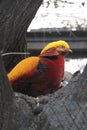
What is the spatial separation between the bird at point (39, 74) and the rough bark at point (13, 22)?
0.26 m

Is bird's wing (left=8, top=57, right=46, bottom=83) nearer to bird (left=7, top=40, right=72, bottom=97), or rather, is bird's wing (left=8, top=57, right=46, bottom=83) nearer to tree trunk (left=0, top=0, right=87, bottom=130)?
bird (left=7, top=40, right=72, bottom=97)

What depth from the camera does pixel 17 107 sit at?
173cm

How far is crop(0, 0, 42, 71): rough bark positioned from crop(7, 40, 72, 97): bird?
26 centimetres

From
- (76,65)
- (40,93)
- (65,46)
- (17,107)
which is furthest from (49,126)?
(76,65)

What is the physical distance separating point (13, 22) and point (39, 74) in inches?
17.5

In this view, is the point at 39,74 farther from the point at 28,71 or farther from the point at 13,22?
the point at 13,22

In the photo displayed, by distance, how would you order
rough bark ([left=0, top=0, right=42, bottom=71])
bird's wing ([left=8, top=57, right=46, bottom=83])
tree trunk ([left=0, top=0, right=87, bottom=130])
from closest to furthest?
tree trunk ([left=0, top=0, right=87, bottom=130])
bird's wing ([left=8, top=57, right=46, bottom=83])
rough bark ([left=0, top=0, right=42, bottom=71])

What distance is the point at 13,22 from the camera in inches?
97.0

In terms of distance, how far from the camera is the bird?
2102 millimetres

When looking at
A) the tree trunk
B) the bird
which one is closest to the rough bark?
the bird

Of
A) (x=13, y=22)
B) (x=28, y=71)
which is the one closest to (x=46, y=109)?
(x=28, y=71)

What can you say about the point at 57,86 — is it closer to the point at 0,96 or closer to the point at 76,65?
the point at 0,96

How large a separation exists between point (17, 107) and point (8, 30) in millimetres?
812

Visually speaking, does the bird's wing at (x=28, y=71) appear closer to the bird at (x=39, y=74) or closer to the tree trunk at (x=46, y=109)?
the bird at (x=39, y=74)
